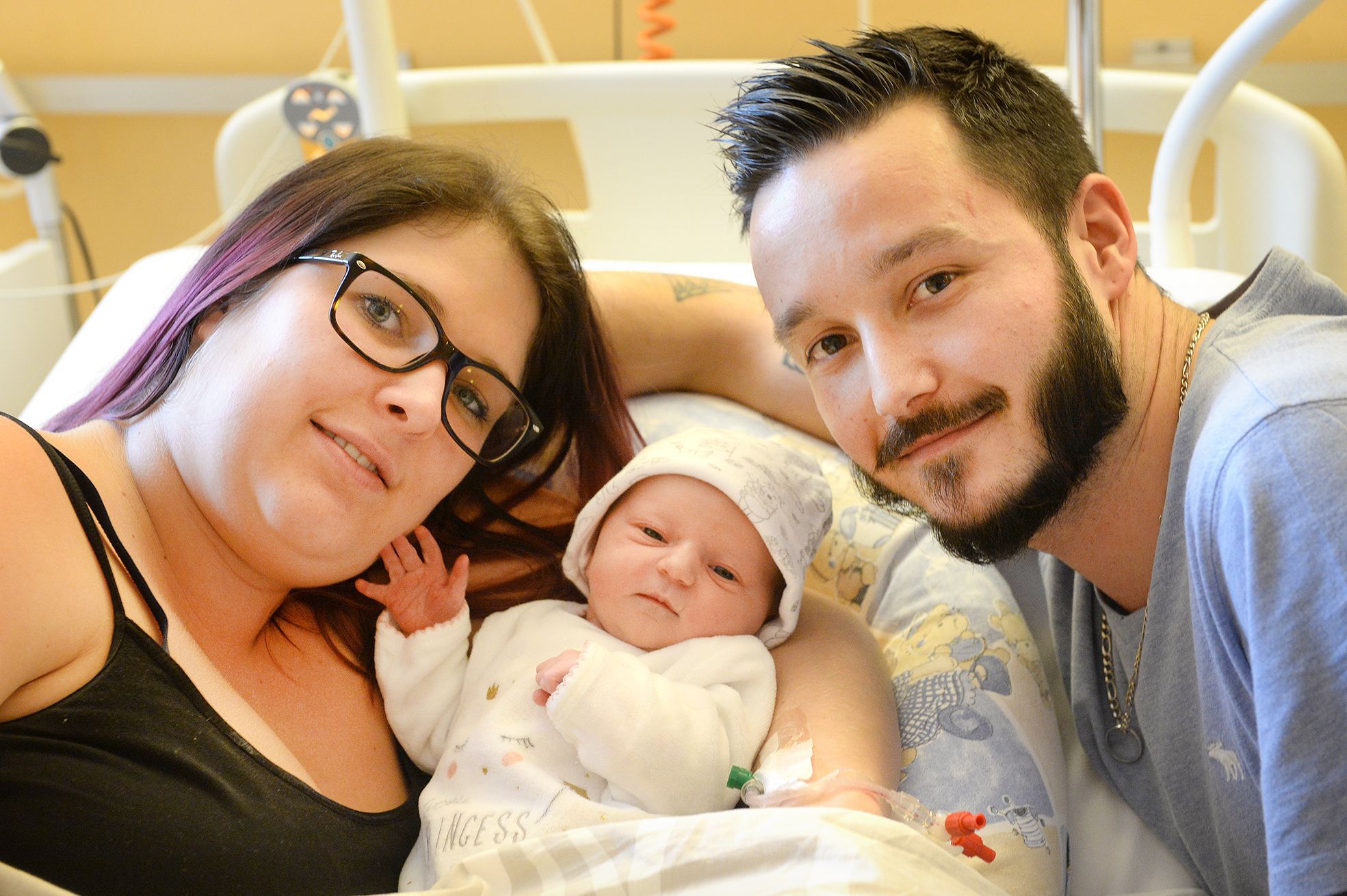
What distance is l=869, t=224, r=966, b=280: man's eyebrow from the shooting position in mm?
1356

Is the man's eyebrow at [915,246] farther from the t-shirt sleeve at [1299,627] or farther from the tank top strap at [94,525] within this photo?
the tank top strap at [94,525]

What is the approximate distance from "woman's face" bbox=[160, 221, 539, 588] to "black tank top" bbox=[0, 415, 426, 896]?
0.51 feet

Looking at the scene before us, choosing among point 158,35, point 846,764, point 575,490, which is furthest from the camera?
point 158,35

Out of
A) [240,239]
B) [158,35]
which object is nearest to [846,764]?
[240,239]

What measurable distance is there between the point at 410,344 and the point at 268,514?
27cm

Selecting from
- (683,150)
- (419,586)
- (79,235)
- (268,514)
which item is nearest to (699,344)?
(419,586)

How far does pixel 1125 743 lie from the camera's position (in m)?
1.60

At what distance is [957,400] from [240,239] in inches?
38.2

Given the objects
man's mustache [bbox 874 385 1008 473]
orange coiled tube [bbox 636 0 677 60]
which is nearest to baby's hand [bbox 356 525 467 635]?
man's mustache [bbox 874 385 1008 473]

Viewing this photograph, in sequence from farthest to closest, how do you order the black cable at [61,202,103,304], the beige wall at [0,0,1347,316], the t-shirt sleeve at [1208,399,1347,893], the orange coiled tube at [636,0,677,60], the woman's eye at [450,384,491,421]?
1. the black cable at [61,202,103,304]
2. the beige wall at [0,0,1347,316]
3. the orange coiled tube at [636,0,677,60]
4. the woman's eye at [450,384,491,421]
5. the t-shirt sleeve at [1208,399,1347,893]

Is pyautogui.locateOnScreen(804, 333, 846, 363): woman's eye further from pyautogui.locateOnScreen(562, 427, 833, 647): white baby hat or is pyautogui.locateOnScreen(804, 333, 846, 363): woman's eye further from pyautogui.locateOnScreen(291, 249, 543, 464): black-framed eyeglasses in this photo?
pyautogui.locateOnScreen(291, 249, 543, 464): black-framed eyeglasses

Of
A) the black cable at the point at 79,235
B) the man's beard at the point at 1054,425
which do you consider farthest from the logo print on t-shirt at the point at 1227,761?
the black cable at the point at 79,235

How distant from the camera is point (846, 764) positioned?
1405mm

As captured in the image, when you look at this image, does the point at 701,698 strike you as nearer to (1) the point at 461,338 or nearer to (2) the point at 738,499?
(2) the point at 738,499
